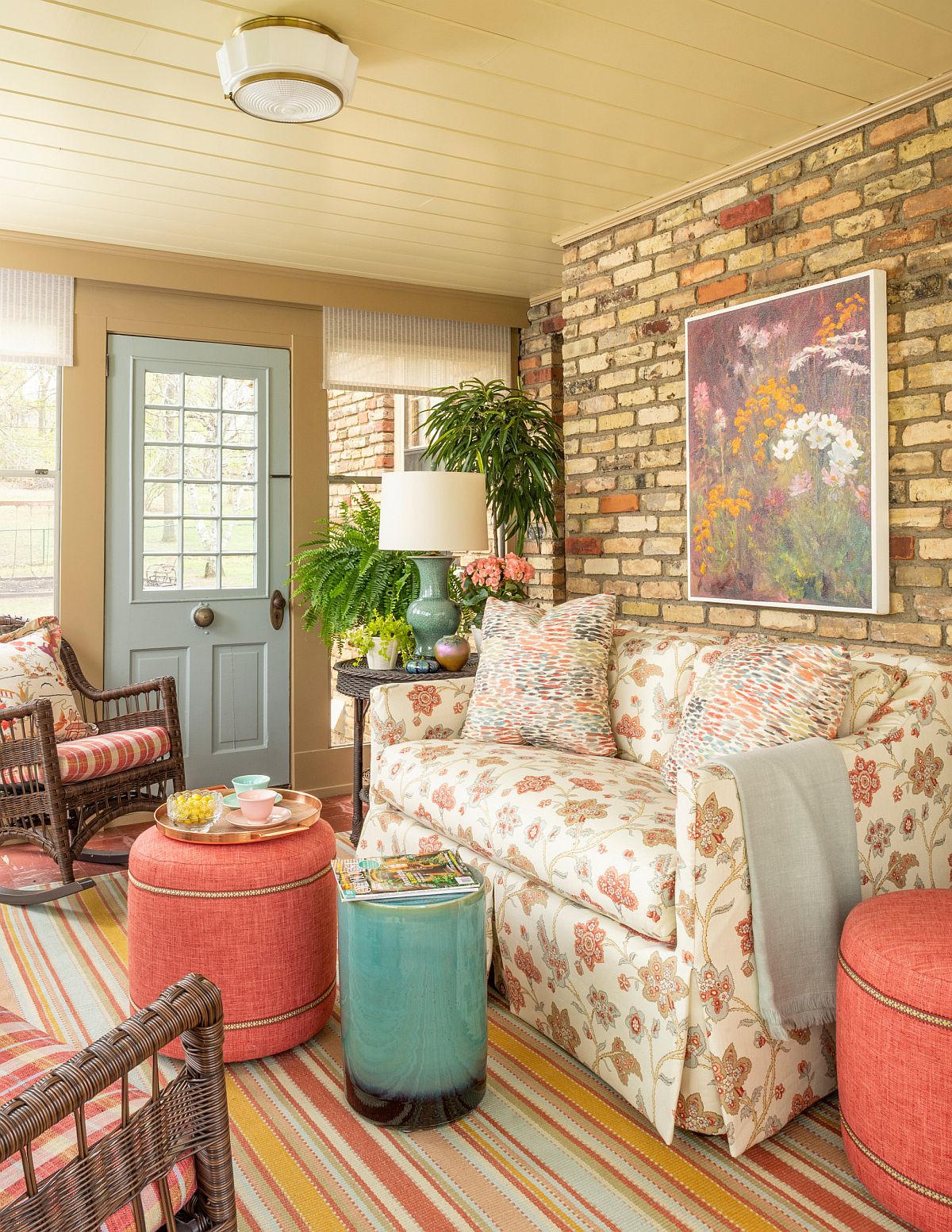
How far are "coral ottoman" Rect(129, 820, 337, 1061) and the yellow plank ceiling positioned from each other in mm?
1946

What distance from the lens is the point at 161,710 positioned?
3705 mm

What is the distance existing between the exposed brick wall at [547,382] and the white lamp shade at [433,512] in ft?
3.56

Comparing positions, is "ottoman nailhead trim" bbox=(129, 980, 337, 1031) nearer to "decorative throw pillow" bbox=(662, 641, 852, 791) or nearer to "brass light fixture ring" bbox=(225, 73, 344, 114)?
"decorative throw pillow" bbox=(662, 641, 852, 791)

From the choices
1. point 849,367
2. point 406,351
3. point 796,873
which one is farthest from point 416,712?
point 406,351

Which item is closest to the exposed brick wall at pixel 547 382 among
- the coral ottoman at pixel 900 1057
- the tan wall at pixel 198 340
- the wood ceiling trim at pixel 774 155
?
the tan wall at pixel 198 340

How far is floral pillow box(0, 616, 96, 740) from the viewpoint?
11.5 feet

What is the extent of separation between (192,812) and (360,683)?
1371mm

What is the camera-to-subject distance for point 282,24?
2.26m

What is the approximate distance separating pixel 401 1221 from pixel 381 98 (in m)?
2.68

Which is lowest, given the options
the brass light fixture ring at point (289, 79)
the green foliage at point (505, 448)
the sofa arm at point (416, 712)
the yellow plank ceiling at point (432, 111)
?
the sofa arm at point (416, 712)

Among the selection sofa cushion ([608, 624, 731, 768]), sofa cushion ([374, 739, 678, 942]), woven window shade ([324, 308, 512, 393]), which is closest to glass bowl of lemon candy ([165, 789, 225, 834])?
sofa cushion ([374, 739, 678, 942])

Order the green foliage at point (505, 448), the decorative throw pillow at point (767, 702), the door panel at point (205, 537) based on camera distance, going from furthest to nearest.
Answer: the green foliage at point (505, 448) → the door panel at point (205, 537) → the decorative throw pillow at point (767, 702)

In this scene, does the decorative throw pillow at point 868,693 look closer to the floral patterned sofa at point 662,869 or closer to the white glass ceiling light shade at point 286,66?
the floral patterned sofa at point 662,869

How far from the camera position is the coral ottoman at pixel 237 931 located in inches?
84.4
